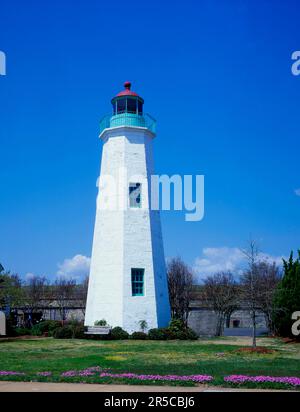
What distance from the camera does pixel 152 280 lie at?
31438 millimetres

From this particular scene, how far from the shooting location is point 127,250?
103ft

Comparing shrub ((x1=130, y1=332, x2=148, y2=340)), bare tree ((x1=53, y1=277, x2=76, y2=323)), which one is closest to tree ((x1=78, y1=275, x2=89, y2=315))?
bare tree ((x1=53, y1=277, x2=76, y2=323))

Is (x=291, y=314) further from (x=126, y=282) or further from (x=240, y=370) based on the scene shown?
(x=240, y=370)

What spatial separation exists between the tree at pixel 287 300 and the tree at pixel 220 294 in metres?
6.88

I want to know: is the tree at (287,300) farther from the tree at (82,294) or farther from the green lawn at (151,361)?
the tree at (82,294)

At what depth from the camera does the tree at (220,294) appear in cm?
3995

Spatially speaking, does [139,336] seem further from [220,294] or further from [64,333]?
[220,294]

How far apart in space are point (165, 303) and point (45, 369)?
59.5 ft

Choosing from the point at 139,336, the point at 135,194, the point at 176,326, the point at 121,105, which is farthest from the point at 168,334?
the point at 121,105

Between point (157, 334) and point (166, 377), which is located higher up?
point (166, 377)

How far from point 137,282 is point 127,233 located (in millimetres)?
3071

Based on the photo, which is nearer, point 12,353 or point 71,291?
point 12,353

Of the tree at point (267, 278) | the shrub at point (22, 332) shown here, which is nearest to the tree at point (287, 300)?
the tree at point (267, 278)
